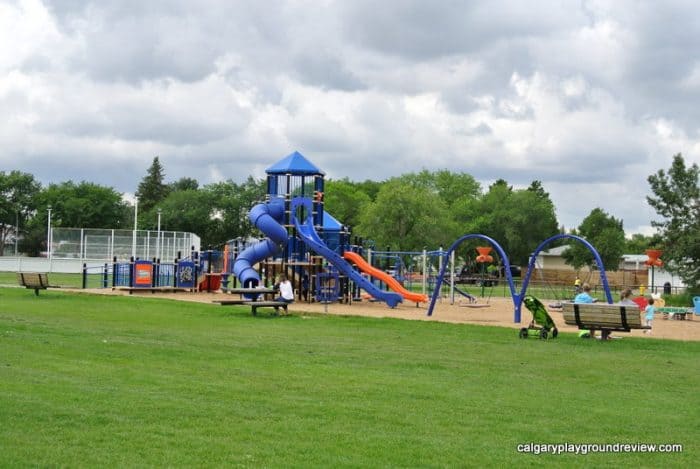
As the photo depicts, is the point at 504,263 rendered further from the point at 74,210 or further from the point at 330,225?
the point at 74,210

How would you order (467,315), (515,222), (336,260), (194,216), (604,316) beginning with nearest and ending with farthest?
1. (604,316)
2. (467,315)
3. (336,260)
4. (515,222)
5. (194,216)

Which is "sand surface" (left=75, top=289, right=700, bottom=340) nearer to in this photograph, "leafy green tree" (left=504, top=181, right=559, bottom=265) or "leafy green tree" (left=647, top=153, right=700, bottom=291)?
"leafy green tree" (left=647, top=153, right=700, bottom=291)

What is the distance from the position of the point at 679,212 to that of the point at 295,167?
18.4 metres

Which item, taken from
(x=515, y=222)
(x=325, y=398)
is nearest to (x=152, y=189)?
(x=515, y=222)

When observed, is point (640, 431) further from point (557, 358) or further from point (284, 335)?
point (284, 335)

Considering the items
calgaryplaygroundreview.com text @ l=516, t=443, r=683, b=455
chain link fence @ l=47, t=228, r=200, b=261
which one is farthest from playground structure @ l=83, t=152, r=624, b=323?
calgaryplaygroundreview.com text @ l=516, t=443, r=683, b=455

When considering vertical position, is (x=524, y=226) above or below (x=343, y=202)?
below

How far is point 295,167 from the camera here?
3862 centimetres

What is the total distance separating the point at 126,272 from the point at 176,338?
2780 cm

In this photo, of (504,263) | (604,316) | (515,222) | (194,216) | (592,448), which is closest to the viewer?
(592,448)

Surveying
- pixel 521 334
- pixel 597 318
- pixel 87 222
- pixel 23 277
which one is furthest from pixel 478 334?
pixel 87 222

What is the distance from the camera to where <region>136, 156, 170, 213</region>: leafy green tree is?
5251 inches

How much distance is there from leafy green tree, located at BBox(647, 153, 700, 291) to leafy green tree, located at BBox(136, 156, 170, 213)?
98923 millimetres

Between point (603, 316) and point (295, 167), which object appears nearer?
point (603, 316)
